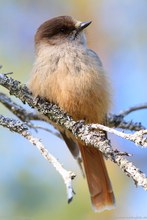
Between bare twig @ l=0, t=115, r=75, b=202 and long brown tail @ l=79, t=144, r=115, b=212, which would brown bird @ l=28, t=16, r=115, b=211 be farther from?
bare twig @ l=0, t=115, r=75, b=202

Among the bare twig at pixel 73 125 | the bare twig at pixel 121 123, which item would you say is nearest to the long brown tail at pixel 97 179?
the bare twig at pixel 121 123

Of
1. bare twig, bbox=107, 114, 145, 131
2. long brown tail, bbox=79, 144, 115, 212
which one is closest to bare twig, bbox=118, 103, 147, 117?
bare twig, bbox=107, 114, 145, 131

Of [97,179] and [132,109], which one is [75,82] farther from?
[97,179]

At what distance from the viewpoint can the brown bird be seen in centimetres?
431

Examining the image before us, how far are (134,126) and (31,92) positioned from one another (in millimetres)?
1033

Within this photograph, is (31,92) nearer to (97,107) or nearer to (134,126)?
(97,107)

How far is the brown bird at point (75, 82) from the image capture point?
14.1 ft

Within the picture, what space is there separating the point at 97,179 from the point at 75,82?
3.79 feet

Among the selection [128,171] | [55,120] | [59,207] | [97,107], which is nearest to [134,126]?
[97,107]

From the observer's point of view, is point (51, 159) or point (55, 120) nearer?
point (51, 159)

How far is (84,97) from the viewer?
4.35 meters

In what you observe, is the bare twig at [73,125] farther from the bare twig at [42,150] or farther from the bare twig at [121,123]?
the bare twig at [121,123]

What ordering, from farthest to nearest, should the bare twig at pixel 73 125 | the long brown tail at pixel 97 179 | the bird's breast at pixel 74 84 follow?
1. the long brown tail at pixel 97 179
2. the bird's breast at pixel 74 84
3. the bare twig at pixel 73 125

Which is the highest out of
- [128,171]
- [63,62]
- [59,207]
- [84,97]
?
[63,62]
